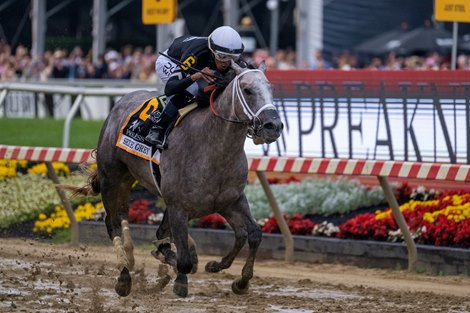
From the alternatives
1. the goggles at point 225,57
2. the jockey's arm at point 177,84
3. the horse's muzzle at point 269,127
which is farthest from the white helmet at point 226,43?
the horse's muzzle at point 269,127

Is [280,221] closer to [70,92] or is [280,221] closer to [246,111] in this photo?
[246,111]

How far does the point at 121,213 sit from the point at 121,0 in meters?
22.2

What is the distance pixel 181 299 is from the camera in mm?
8852

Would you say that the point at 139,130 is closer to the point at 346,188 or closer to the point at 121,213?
the point at 121,213

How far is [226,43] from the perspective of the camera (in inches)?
335

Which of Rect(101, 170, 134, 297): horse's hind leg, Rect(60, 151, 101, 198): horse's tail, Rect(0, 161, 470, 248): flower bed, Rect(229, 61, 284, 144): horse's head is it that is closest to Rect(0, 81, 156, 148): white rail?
Rect(0, 161, 470, 248): flower bed

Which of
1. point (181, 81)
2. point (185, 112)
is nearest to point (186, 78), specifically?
point (181, 81)

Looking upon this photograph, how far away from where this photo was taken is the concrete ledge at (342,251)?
10.3m

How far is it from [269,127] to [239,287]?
1.59 metres

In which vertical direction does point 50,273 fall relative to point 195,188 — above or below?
below

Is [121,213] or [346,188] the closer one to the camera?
[121,213]

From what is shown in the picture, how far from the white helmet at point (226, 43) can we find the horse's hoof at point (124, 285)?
6.09ft

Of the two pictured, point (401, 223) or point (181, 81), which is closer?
point (181, 81)

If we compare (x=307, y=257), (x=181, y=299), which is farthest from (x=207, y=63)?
(x=307, y=257)
